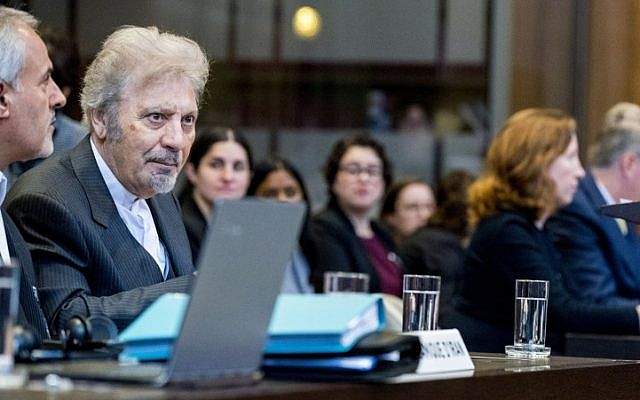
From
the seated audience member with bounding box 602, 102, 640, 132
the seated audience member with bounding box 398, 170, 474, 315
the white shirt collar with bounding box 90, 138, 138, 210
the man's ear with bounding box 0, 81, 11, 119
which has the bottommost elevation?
the seated audience member with bounding box 398, 170, 474, 315

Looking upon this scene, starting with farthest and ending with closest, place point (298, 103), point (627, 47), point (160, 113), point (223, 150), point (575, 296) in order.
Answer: point (298, 103)
point (627, 47)
point (223, 150)
point (575, 296)
point (160, 113)

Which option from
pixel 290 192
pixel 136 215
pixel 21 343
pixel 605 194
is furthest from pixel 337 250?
pixel 21 343

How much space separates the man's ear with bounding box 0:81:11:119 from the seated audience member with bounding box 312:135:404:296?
3.21m

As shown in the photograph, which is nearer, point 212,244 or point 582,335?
point 212,244

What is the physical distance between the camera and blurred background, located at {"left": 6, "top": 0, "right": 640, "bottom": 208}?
9.90m

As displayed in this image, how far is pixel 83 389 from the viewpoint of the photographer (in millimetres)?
1616

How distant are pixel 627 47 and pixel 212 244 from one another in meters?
5.89

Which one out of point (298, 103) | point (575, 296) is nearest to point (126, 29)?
point (575, 296)

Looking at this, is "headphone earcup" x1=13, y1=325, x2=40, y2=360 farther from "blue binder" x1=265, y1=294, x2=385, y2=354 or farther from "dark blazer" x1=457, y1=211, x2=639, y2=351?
"dark blazer" x1=457, y1=211, x2=639, y2=351

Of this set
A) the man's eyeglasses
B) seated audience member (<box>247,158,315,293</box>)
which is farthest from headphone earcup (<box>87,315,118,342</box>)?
the man's eyeglasses

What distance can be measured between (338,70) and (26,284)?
801 centimetres

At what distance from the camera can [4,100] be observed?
9.97 feet

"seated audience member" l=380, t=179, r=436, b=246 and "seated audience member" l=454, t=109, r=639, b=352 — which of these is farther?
"seated audience member" l=380, t=179, r=436, b=246

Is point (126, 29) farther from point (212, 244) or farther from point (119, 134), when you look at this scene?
point (212, 244)
